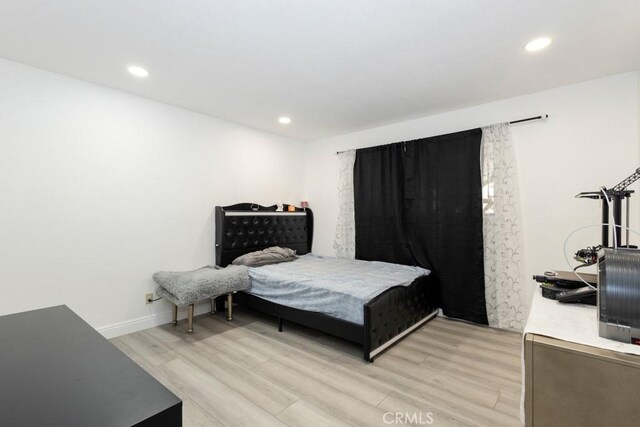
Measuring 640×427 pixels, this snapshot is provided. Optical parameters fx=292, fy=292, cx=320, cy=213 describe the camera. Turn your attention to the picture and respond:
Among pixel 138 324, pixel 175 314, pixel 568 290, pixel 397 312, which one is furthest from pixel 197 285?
pixel 568 290

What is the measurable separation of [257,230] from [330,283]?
166 cm

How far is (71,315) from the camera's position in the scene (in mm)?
1140

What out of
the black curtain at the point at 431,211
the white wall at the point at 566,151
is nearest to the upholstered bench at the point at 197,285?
the black curtain at the point at 431,211

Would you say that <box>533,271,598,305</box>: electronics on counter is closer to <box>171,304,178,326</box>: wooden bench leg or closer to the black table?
the black table

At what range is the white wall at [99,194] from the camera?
244cm

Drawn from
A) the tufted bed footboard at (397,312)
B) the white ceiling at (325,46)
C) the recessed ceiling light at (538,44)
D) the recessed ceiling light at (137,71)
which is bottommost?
the tufted bed footboard at (397,312)

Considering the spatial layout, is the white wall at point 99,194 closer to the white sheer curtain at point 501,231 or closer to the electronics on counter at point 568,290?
the white sheer curtain at point 501,231

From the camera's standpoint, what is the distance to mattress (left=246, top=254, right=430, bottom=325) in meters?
2.57

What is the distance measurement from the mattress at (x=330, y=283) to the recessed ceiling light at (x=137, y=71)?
87.5 inches

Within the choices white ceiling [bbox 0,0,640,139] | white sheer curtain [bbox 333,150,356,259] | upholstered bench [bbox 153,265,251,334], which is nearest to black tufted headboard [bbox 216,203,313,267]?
upholstered bench [bbox 153,265,251,334]

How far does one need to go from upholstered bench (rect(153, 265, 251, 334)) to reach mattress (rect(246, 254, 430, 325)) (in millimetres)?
199

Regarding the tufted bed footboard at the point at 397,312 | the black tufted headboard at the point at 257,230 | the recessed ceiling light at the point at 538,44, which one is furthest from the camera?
the black tufted headboard at the point at 257,230

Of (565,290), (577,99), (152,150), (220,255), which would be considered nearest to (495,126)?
(577,99)

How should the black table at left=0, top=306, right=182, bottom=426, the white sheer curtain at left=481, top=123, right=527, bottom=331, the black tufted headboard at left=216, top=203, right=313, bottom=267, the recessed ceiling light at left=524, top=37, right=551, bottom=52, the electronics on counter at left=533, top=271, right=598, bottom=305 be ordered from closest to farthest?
the black table at left=0, top=306, right=182, bottom=426, the electronics on counter at left=533, top=271, right=598, bottom=305, the recessed ceiling light at left=524, top=37, right=551, bottom=52, the white sheer curtain at left=481, top=123, right=527, bottom=331, the black tufted headboard at left=216, top=203, right=313, bottom=267
